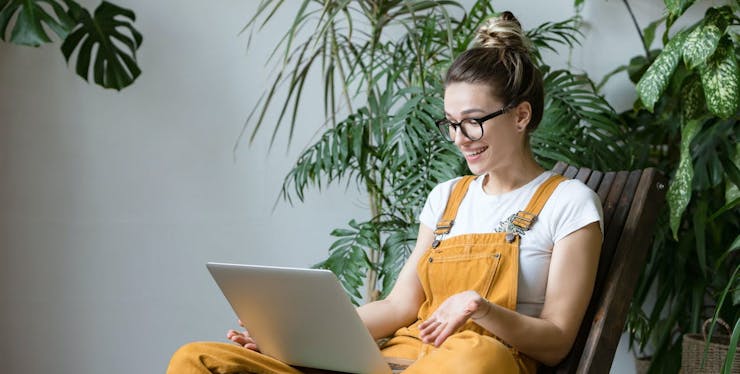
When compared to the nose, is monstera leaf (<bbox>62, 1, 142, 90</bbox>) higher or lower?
higher

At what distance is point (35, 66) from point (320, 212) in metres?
1.17

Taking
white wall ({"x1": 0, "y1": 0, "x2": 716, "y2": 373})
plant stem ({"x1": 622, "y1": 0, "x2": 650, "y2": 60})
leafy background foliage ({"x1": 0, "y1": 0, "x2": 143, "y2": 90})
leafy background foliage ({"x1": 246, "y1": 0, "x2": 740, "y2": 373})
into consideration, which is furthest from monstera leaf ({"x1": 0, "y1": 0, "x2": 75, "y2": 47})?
plant stem ({"x1": 622, "y1": 0, "x2": 650, "y2": 60})

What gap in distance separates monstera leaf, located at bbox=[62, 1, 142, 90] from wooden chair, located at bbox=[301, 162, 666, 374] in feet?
6.11

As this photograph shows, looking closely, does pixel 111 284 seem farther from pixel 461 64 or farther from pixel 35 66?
pixel 461 64

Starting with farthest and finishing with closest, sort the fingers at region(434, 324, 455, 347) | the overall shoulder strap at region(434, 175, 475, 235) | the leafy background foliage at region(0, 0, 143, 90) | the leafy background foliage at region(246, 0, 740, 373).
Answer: the leafy background foliage at region(0, 0, 143, 90)
the leafy background foliage at region(246, 0, 740, 373)
the overall shoulder strap at region(434, 175, 475, 235)
the fingers at region(434, 324, 455, 347)

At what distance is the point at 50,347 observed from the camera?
3.48m

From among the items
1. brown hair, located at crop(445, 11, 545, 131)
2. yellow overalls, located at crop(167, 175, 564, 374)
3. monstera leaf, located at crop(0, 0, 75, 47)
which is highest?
monstera leaf, located at crop(0, 0, 75, 47)

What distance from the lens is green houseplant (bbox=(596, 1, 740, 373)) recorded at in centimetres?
260

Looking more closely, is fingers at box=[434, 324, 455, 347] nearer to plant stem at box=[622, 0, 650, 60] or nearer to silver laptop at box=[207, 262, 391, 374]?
silver laptop at box=[207, 262, 391, 374]

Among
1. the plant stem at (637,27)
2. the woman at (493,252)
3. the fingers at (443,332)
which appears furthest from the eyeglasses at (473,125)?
the plant stem at (637,27)

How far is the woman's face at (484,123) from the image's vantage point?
184 centimetres

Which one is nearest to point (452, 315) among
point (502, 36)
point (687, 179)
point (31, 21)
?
point (502, 36)

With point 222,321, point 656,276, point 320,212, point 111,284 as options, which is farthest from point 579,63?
point 111,284

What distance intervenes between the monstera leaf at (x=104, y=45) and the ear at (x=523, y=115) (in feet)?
6.03
